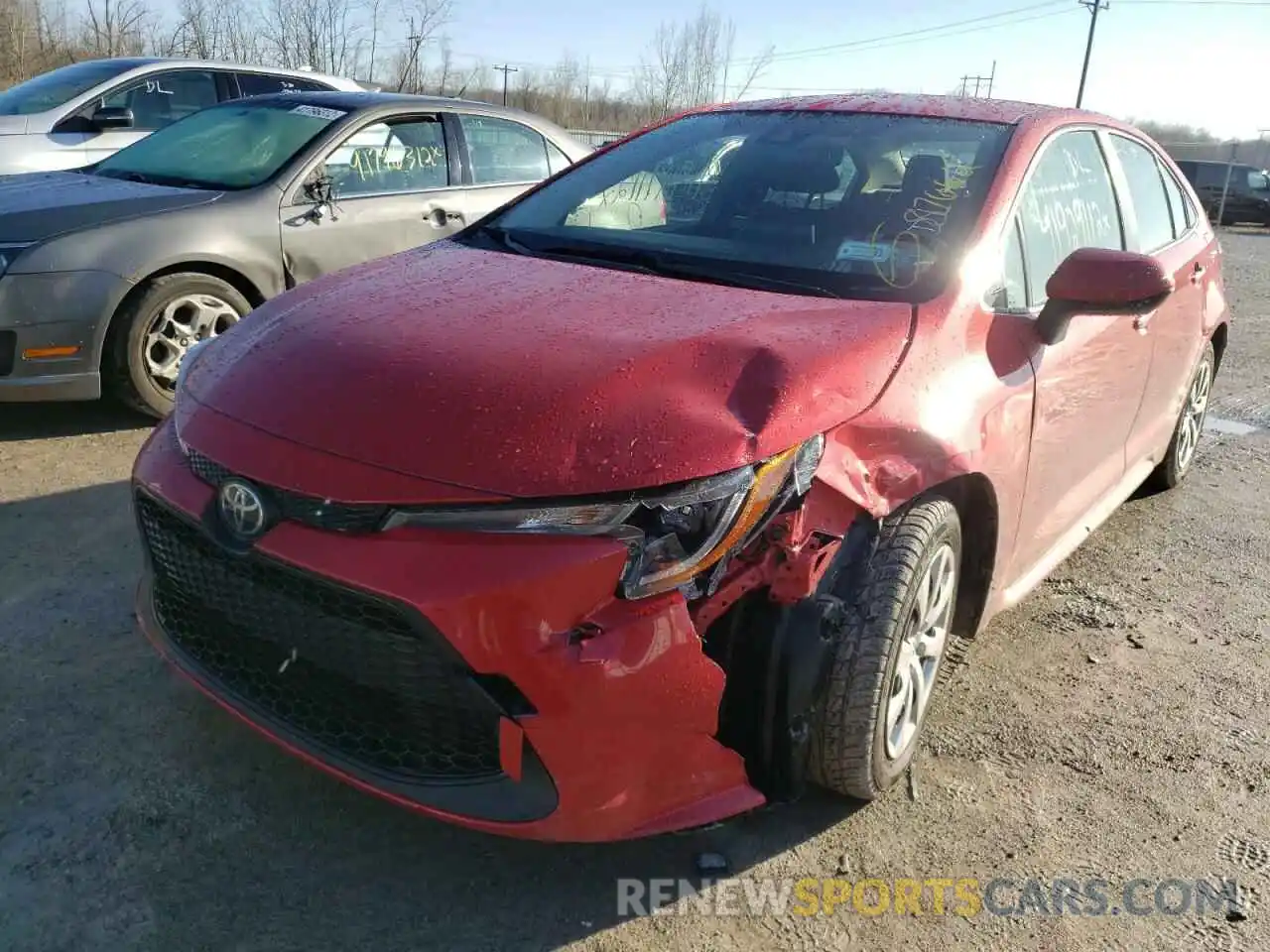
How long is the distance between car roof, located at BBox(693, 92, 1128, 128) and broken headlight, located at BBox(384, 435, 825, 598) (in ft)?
5.89

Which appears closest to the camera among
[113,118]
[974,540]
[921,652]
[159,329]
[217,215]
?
[921,652]

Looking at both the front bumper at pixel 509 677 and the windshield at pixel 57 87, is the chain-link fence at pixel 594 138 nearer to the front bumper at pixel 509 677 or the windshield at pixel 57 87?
the front bumper at pixel 509 677

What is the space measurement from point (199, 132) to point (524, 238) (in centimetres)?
340

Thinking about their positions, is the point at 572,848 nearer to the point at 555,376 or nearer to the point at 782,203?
the point at 555,376

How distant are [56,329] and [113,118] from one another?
3.39m

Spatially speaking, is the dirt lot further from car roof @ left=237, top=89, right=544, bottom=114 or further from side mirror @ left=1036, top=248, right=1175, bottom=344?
car roof @ left=237, top=89, right=544, bottom=114

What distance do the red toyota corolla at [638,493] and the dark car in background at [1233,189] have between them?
23561 mm

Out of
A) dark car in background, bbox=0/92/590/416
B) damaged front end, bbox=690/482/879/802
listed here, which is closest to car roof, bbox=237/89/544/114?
dark car in background, bbox=0/92/590/416

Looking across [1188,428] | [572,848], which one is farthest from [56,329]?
[1188,428]

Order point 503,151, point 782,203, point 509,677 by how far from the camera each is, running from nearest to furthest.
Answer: point 509,677, point 782,203, point 503,151

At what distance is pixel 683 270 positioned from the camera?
8.95 feet

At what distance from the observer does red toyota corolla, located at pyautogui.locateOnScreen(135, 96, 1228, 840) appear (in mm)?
1854

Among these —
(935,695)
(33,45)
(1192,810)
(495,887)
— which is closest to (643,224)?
(935,695)

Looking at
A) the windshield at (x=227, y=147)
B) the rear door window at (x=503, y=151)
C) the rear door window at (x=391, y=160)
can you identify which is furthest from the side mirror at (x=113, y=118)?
the rear door window at (x=503, y=151)
